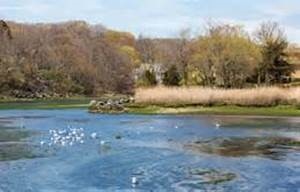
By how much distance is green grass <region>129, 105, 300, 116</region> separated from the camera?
62.3 metres

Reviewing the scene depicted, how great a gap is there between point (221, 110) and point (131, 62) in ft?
370

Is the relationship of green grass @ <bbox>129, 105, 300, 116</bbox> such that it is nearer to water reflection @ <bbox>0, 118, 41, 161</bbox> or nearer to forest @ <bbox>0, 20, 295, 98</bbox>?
water reflection @ <bbox>0, 118, 41, 161</bbox>

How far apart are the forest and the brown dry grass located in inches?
1042

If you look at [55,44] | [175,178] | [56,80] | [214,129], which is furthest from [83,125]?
[55,44]

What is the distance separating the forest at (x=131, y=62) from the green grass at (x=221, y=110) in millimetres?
28412

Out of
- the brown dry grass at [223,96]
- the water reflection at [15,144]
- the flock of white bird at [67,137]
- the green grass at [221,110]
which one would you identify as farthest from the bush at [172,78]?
the flock of white bird at [67,137]

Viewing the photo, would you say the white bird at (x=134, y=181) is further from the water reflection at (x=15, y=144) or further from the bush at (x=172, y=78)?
the bush at (x=172, y=78)

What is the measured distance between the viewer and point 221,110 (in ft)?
216

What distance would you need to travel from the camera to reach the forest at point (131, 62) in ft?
334

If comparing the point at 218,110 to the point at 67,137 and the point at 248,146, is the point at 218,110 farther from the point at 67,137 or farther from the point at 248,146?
the point at 248,146

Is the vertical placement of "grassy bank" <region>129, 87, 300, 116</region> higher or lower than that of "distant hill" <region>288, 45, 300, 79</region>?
lower

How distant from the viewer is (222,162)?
1142 inches

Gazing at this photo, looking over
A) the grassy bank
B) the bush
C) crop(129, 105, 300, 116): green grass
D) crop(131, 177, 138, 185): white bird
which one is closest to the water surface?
crop(131, 177, 138, 185): white bird

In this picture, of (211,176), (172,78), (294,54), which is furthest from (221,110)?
(294,54)
